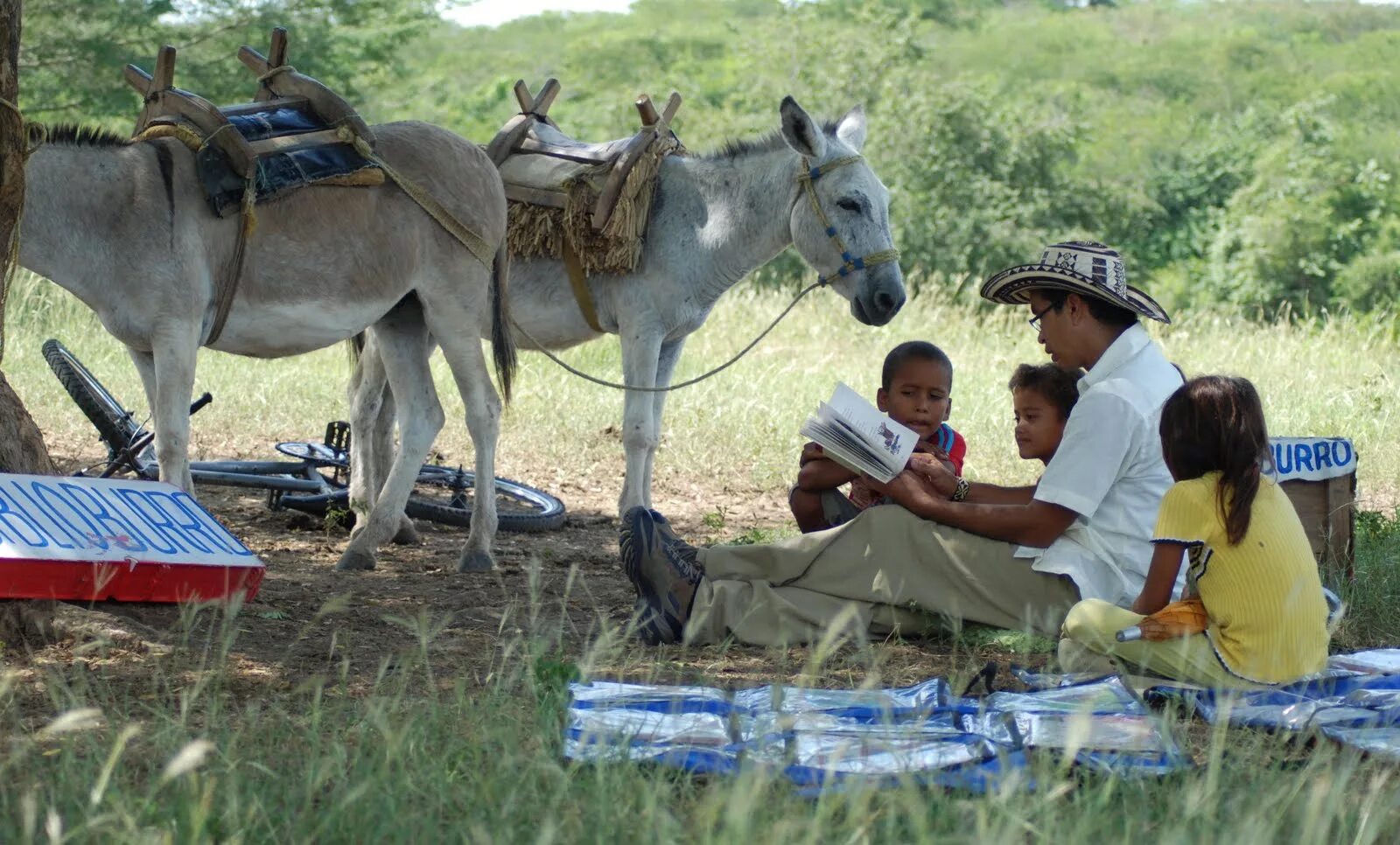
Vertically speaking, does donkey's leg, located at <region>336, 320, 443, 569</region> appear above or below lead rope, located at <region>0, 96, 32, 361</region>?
below

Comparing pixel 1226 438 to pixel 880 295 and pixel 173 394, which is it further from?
pixel 173 394

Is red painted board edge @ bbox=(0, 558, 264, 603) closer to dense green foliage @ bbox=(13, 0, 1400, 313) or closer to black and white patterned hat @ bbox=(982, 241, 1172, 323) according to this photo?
black and white patterned hat @ bbox=(982, 241, 1172, 323)

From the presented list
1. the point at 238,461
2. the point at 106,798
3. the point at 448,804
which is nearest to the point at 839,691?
the point at 448,804

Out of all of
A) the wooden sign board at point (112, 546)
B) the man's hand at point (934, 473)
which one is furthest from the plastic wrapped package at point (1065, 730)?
the wooden sign board at point (112, 546)

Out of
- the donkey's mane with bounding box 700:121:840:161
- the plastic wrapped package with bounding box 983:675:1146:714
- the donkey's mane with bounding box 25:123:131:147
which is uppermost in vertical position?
the donkey's mane with bounding box 700:121:840:161

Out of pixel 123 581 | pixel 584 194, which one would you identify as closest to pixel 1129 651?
pixel 123 581

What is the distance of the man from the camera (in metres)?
4.55

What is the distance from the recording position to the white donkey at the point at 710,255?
23.3 feet

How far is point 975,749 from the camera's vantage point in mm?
3502

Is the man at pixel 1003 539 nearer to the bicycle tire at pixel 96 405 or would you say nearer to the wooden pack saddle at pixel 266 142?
the wooden pack saddle at pixel 266 142

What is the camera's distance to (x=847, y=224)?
7.11m

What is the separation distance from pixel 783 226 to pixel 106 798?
490cm

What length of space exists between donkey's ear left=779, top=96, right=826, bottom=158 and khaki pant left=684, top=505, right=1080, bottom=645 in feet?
8.49

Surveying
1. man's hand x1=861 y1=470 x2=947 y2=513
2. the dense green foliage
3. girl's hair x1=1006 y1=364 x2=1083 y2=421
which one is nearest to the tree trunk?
man's hand x1=861 y1=470 x2=947 y2=513
